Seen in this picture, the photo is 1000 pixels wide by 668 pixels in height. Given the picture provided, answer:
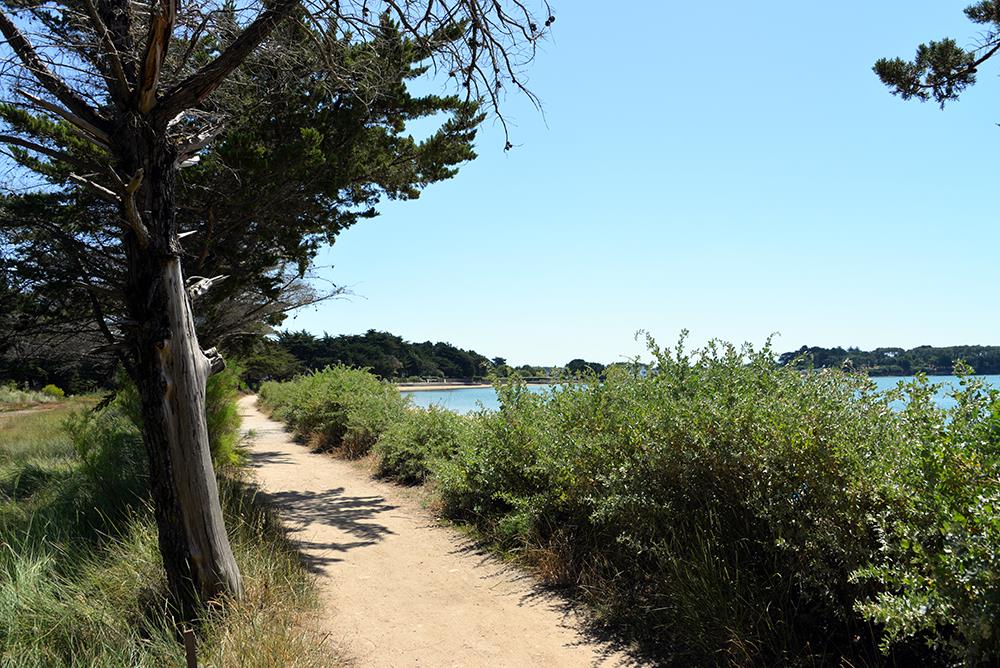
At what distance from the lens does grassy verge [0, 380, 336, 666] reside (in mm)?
3590

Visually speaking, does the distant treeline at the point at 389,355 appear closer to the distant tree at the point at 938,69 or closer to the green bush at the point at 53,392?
the green bush at the point at 53,392

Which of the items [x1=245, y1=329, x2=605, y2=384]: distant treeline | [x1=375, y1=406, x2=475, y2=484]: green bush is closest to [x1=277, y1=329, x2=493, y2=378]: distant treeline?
[x1=245, y1=329, x2=605, y2=384]: distant treeline

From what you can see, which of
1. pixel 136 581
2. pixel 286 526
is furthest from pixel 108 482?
pixel 136 581

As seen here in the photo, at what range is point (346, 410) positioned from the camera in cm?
1427

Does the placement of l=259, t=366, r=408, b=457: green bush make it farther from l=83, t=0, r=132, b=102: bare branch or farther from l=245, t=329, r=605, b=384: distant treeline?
l=245, t=329, r=605, b=384: distant treeline

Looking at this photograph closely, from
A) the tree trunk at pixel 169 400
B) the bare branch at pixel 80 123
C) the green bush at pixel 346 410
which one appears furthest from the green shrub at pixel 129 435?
the bare branch at pixel 80 123

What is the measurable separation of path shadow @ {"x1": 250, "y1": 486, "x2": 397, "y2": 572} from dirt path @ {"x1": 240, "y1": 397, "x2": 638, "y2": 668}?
1cm

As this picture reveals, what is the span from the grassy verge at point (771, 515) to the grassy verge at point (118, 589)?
7.46 ft

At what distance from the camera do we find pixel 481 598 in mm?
5242

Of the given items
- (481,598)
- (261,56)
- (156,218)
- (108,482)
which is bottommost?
(481,598)

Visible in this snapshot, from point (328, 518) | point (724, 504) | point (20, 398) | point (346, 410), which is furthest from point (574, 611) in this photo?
point (20, 398)

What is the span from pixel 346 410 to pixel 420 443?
4487 mm

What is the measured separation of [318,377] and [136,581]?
14374mm

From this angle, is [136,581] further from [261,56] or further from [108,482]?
[261,56]
